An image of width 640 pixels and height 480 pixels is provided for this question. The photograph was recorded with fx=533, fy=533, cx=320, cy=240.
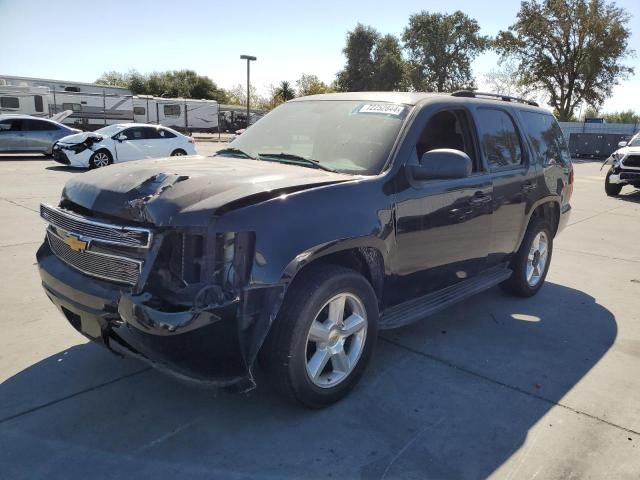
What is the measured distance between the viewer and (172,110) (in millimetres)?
42375

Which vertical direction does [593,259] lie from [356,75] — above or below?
below

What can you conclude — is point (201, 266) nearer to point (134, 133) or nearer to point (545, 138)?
point (545, 138)

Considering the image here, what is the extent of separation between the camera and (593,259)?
7320 mm

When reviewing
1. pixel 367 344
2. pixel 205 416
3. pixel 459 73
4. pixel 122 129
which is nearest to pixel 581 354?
pixel 367 344

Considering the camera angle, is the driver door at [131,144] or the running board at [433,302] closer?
the running board at [433,302]

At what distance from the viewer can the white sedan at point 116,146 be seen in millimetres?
16219

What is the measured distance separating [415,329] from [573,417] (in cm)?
150

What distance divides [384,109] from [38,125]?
1916 cm

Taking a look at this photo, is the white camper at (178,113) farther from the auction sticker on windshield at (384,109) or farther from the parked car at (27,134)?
the auction sticker on windshield at (384,109)

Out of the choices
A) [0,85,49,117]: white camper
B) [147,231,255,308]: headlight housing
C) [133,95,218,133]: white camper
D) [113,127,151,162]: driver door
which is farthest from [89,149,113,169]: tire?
[133,95,218,133]: white camper

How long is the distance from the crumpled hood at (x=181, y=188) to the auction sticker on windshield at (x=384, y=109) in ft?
2.51

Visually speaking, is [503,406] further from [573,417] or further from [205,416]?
[205,416]

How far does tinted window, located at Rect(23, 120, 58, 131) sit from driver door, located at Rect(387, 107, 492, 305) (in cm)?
1910

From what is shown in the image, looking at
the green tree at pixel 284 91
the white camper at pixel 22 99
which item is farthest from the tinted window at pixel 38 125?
the green tree at pixel 284 91
